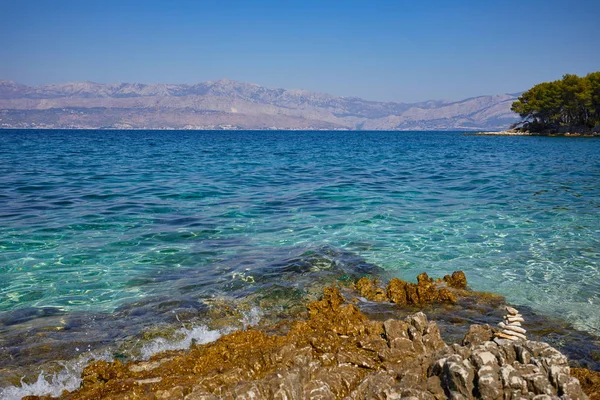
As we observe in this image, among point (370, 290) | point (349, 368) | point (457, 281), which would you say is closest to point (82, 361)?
point (349, 368)

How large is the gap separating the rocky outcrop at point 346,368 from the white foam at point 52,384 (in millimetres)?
396

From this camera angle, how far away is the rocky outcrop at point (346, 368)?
440 centimetres

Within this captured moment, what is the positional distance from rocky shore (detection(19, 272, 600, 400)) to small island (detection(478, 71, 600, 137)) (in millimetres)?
104286

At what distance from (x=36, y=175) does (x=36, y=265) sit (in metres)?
19.8

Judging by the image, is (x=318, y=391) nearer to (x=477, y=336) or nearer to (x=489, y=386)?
(x=489, y=386)

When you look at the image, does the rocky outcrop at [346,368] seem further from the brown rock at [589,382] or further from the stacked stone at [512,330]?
the brown rock at [589,382]

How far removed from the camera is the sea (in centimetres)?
766

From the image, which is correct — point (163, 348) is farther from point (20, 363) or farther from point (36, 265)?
point (36, 265)

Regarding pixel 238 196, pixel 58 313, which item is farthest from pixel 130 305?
pixel 238 196

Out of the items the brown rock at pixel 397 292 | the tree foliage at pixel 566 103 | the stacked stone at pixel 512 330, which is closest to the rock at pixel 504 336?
the stacked stone at pixel 512 330

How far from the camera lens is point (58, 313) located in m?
8.46

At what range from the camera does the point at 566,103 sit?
328 feet

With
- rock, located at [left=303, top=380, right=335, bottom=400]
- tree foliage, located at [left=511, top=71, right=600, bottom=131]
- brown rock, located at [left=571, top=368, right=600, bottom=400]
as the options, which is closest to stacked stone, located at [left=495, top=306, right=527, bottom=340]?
brown rock, located at [left=571, top=368, right=600, bottom=400]

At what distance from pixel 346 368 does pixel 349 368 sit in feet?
→ 0.12
